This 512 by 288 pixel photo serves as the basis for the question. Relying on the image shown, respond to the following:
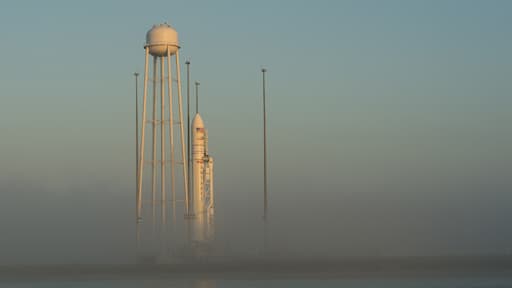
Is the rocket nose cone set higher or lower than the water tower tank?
lower

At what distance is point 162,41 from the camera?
60938 millimetres

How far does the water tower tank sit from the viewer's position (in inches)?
2399

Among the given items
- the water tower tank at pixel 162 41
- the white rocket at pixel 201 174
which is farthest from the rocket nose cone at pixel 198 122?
the water tower tank at pixel 162 41

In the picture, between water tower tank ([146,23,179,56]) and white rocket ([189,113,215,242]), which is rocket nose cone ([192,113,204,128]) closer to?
white rocket ([189,113,215,242])

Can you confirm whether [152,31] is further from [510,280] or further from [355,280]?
[510,280]

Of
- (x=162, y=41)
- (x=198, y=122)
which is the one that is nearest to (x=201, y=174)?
(x=198, y=122)

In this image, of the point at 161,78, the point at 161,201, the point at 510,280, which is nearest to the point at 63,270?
the point at 161,201

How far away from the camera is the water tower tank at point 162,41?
60938 millimetres

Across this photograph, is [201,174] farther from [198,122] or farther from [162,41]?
[162,41]

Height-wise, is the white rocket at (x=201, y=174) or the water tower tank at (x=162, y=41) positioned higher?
the water tower tank at (x=162, y=41)

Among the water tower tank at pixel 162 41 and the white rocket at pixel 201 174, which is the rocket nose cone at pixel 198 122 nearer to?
the white rocket at pixel 201 174

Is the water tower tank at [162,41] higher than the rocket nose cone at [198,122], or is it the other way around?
the water tower tank at [162,41]

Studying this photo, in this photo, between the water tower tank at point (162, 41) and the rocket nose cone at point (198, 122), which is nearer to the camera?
the water tower tank at point (162, 41)

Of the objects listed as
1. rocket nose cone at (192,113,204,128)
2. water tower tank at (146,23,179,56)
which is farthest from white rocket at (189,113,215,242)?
water tower tank at (146,23,179,56)
